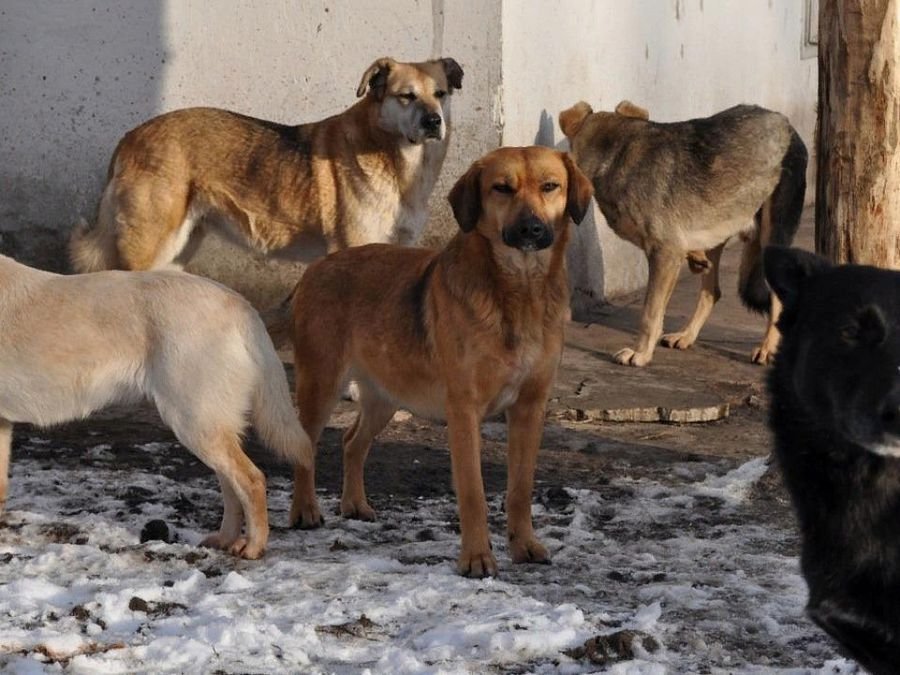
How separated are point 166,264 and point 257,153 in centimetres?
85

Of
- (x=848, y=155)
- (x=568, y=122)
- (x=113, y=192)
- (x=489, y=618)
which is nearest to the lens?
(x=489, y=618)

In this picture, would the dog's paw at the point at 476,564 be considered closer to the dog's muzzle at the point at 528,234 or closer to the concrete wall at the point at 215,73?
the dog's muzzle at the point at 528,234

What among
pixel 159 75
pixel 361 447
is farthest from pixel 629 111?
pixel 361 447

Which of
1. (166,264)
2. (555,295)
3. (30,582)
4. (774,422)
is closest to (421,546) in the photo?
(555,295)

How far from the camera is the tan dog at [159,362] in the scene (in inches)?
209

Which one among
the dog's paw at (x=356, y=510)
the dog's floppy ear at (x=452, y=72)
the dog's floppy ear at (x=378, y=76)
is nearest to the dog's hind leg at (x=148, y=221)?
the dog's floppy ear at (x=378, y=76)

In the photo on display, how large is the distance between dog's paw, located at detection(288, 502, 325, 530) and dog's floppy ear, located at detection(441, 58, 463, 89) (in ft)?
11.9

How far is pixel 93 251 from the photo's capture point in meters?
8.91

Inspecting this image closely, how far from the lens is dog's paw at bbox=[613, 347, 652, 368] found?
29.7 feet

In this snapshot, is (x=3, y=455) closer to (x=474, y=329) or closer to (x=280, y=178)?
(x=474, y=329)

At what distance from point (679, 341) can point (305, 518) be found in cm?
435

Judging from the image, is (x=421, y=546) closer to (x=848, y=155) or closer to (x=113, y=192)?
(x=848, y=155)

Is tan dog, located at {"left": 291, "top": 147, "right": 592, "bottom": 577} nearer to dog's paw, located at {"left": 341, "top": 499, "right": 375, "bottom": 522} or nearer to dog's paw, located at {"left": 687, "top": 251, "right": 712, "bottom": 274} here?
dog's paw, located at {"left": 341, "top": 499, "right": 375, "bottom": 522}

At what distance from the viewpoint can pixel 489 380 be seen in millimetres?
5348
